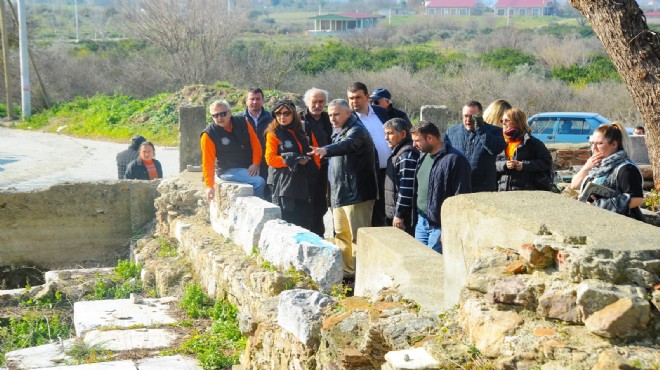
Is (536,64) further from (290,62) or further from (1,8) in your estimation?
(1,8)

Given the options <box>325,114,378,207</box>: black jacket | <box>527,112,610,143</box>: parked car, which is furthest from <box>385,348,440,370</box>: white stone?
<box>527,112,610,143</box>: parked car

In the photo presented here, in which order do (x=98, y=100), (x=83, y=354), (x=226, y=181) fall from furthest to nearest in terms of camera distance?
1. (x=98, y=100)
2. (x=226, y=181)
3. (x=83, y=354)

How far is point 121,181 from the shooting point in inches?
530

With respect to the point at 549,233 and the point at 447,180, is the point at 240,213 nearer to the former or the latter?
the point at 447,180

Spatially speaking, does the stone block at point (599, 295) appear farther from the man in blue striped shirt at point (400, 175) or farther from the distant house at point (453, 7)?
the distant house at point (453, 7)

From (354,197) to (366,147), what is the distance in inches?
18.7

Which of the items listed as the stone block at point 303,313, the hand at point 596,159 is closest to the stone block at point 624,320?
the stone block at point 303,313

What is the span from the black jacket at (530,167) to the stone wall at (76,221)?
7067 mm

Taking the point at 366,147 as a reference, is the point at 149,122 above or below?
below


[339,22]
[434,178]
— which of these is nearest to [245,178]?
[434,178]

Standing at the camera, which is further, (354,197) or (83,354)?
(354,197)

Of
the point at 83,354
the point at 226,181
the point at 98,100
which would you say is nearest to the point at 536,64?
the point at 98,100

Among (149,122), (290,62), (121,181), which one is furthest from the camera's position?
(290,62)

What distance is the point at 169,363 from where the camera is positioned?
23.0 ft
